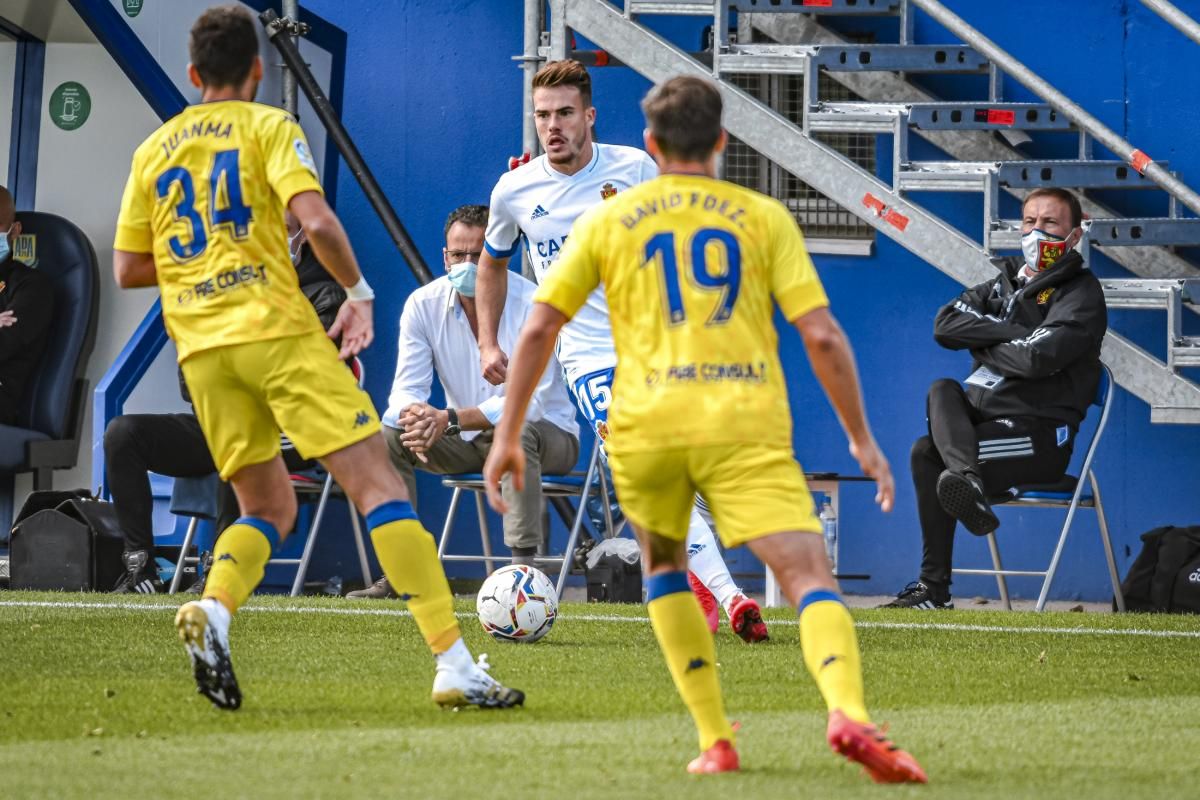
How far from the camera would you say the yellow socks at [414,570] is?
5.20 m

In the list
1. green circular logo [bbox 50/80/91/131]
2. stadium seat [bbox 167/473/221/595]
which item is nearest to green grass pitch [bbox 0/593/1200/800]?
stadium seat [bbox 167/473/221/595]

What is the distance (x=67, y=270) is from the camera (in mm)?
11570

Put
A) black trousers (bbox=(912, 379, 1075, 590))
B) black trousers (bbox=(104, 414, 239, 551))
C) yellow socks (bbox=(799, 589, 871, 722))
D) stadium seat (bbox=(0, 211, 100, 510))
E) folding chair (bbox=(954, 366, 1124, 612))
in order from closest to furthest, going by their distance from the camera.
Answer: yellow socks (bbox=(799, 589, 871, 722))
black trousers (bbox=(912, 379, 1075, 590))
folding chair (bbox=(954, 366, 1124, 612))
black trousers (bbox=(104, 414, 239, 551))
stadium seat (bbox=(0, 211, 100, 510))

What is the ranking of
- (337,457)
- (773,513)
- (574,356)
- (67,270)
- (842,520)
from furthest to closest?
(67,270) < (842,520) < (574,356) < (337,457) < (773,513)

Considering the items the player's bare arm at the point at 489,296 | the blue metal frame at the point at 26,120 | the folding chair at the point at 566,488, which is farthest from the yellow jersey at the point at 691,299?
the blue metal frame at the point at 26,120

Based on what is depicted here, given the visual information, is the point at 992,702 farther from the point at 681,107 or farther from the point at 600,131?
the point at 600,131

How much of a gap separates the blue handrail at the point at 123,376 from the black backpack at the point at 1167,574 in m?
5.33

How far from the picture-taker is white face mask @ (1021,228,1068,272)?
904 centimetres

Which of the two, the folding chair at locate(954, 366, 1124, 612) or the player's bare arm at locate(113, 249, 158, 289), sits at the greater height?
the player's bare arm at locate(113, 249, 158, 289)

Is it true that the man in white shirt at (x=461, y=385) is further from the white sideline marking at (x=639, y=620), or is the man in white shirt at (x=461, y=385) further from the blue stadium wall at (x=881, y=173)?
the blue stadium wall at (x=881, y=173)

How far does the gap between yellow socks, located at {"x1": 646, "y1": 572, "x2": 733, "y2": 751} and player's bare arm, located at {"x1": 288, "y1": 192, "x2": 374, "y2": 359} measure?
4.04 ft

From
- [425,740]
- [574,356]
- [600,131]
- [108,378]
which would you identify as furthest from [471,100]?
[425,740]

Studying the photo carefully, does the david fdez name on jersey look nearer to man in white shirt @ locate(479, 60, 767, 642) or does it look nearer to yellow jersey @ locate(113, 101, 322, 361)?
yellow jersey @ locate(113, 101, 322, 361)

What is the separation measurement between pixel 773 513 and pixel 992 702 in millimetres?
1870
